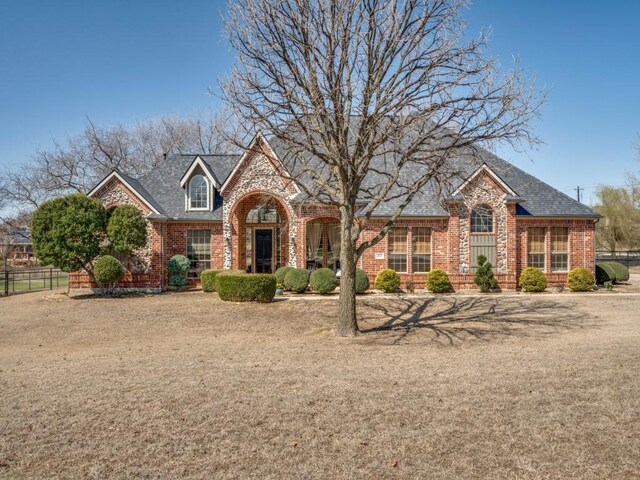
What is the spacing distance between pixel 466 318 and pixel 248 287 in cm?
783

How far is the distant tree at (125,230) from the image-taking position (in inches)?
791

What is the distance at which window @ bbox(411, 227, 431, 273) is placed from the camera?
69.9ft

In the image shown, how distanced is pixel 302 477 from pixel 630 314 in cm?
1468

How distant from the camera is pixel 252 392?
22.1ft

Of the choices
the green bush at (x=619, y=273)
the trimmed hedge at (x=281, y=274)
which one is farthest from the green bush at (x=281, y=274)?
the green bush at (x=619, y=273)

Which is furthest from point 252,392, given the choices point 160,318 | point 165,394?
point 160,318

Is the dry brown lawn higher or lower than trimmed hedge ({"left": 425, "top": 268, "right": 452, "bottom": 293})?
lower

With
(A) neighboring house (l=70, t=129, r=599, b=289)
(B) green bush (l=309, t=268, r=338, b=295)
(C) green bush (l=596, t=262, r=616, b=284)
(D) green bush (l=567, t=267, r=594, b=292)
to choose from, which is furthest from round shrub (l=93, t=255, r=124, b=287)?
(C) green bush (l=596, t=262, r=616, b=284)

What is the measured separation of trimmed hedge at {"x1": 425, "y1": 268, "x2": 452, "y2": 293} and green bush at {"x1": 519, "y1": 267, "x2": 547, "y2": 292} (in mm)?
3357

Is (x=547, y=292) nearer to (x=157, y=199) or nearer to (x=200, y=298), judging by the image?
(x=200, y=298)

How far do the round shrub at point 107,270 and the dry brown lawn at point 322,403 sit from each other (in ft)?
22.0

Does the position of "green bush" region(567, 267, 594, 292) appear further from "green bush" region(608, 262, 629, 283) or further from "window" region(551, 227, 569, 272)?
"green bush" region(608, 262, 629, 283)

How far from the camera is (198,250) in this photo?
74.3 feet

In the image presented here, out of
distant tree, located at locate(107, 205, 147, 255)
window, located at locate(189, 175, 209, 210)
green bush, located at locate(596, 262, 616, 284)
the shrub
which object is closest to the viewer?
distant tree, located at locate(107, 205, 147, 255)
